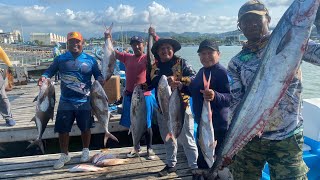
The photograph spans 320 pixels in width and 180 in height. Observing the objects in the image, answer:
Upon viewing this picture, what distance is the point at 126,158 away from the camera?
5.56 m

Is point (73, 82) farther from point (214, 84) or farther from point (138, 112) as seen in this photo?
point (214, 84)

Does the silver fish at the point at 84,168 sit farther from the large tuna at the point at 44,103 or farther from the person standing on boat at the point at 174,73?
the person standing on boat at the point at 174,73

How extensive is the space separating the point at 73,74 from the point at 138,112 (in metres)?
1.54

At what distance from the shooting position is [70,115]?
5160 mm

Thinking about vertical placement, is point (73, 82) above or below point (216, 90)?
below

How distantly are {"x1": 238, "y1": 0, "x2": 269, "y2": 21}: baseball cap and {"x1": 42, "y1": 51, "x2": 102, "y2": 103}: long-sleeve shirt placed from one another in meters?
3.05

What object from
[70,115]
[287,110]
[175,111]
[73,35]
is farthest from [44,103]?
[287,110]

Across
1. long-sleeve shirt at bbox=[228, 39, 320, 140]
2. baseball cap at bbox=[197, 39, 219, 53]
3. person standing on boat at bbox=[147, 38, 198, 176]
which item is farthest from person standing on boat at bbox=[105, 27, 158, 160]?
long-sleeve shirt at bbox=[228, 39, 320, 140]

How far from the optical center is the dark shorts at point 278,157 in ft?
8.24

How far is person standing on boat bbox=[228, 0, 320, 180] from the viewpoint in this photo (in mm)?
2506

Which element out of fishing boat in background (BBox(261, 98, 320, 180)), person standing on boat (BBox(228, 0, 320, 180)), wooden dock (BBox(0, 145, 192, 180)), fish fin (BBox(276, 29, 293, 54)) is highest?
fish fin (BBox(276, 29, 293, 54))

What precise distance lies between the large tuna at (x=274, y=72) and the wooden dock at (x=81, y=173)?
2.59 metres

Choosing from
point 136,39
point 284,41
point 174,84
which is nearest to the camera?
point 284,41

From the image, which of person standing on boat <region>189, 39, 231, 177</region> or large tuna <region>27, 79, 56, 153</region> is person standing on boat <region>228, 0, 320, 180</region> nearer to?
person standing on boat <region>189, 39, 231, 177</region>
